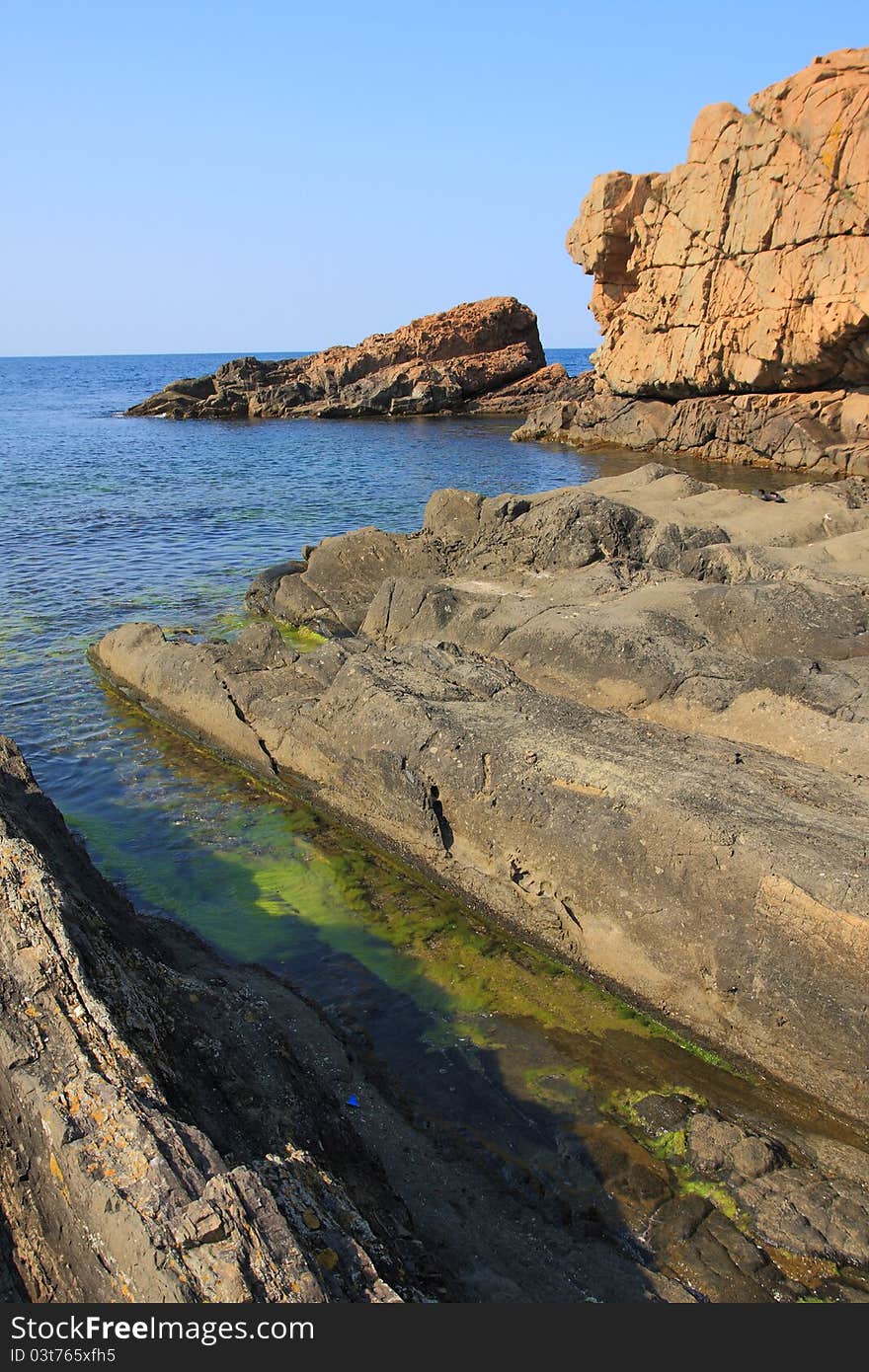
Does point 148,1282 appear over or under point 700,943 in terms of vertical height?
over

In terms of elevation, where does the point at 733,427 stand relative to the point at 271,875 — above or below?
above

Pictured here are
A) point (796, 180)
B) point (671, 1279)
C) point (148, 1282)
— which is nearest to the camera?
point (148, 1282)

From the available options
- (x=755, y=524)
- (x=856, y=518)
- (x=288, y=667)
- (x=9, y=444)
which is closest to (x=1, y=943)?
(x=288, y=667)

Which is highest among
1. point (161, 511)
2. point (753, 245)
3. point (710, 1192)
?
point (753, 245)

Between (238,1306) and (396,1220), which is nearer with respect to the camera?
(238,1306)

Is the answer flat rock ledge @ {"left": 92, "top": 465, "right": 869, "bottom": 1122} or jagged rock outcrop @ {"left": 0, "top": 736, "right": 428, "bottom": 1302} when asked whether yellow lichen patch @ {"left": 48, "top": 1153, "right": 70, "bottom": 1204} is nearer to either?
jagged rock outcrop @ {"left": 0, "top": 736, "right": 428, "bottom": 1302}

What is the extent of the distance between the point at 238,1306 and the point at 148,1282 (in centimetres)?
41

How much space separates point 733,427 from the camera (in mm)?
36031

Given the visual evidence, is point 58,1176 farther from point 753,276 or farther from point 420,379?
point 420,379

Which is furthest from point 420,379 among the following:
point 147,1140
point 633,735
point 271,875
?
point 147,1140

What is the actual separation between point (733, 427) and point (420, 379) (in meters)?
29.6

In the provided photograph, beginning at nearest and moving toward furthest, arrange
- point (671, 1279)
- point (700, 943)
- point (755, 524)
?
point (671, 1279) < point (700, 943) < point (755, 524)

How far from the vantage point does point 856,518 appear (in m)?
15.8

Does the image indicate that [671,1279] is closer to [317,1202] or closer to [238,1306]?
[317,1202]
